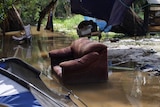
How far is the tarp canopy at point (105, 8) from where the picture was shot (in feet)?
36.0

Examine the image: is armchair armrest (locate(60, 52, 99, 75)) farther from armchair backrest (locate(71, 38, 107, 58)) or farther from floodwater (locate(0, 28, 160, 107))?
floodwater (locate(0, 28, 160, 107))

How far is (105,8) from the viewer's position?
11906 mm

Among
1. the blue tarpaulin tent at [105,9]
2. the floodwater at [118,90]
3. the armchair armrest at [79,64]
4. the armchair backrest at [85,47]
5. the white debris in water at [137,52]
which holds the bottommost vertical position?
the floodwater at [118,90]

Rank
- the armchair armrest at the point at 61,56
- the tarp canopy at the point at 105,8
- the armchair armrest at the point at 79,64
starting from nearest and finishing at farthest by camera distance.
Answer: the armchair armrest at the point at 79,64 < the armchair armrest at the point at 61,56 < the tarp canopy at the point at 105,8

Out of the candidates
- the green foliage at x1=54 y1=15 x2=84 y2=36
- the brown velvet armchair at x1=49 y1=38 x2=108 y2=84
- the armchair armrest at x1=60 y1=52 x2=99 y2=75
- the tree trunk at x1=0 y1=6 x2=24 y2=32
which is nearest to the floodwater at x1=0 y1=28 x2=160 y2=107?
the brown velvet armchair at x1=49 y1=38 x2=108 y2=84

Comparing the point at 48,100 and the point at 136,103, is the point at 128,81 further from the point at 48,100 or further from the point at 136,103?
the point at 48,100

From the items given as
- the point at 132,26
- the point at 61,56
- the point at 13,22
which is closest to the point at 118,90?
the point at 61,56

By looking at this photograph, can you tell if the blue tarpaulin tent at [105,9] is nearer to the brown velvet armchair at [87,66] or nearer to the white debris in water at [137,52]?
the white debris in water at [137,52]

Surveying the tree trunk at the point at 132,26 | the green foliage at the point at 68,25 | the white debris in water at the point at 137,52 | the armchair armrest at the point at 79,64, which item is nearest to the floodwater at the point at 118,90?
the armchair armrest at the point at 79,64

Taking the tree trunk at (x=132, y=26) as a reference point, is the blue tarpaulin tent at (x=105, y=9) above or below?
above

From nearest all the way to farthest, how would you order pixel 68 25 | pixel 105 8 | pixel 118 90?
pixel 118 90 → pixel 105 8 → pixel 68 25

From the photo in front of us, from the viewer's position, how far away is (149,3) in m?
15.6

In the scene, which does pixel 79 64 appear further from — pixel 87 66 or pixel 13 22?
pixel 13 22

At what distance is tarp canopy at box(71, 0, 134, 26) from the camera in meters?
11.0
